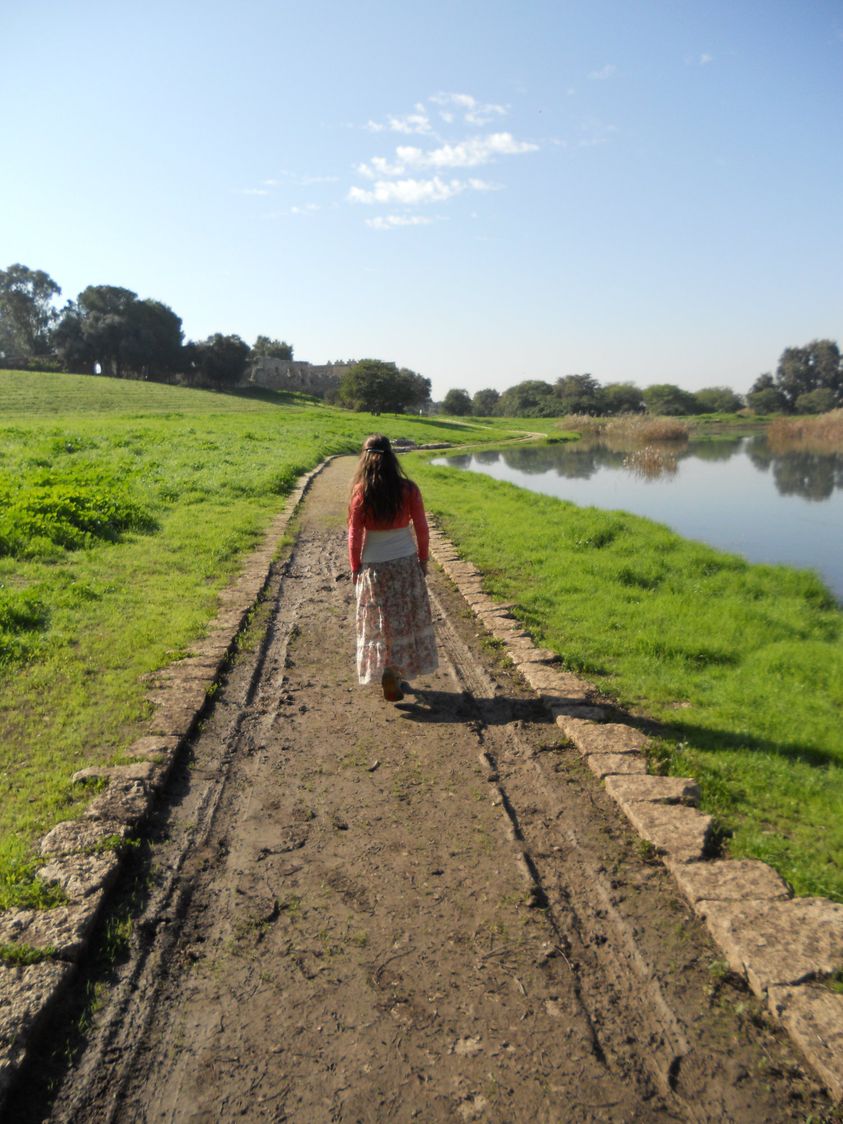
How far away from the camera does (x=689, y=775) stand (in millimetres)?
3896

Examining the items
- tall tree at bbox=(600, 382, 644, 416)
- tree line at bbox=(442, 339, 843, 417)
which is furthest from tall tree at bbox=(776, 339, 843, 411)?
tall tree at bbox=(600, 382, 644, 416)

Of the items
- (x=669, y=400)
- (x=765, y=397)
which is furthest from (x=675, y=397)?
(x=765, y=397)

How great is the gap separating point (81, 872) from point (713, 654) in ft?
15.7

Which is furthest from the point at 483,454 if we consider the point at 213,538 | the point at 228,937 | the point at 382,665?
the point at 228,937

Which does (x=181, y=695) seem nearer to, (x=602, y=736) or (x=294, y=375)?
(x=602, y=736)

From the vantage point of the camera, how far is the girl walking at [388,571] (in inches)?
189

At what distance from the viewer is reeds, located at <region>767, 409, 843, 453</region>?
111ft

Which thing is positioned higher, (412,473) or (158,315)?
(158,315)

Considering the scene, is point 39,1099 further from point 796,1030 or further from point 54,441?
point 54,441

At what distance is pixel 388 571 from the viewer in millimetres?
4914

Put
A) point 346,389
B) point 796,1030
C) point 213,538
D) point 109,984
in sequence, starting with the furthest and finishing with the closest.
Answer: point 346,389, point 213,538, point 109,984, point 796,1030

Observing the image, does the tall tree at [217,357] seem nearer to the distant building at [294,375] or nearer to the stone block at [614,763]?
the distant building at [294,375]

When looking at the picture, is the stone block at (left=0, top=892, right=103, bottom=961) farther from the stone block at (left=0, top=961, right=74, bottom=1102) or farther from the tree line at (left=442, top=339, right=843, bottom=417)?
the tree line at (left=442, top=339, right=843, bottom=417)

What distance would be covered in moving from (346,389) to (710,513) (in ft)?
158
